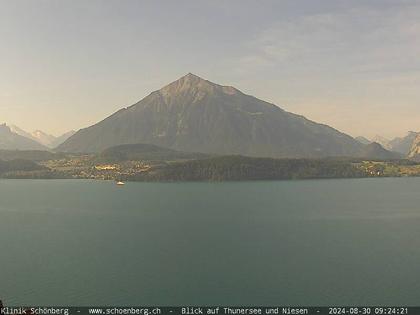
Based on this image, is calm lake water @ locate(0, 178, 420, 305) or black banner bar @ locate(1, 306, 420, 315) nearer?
black banner bar @ locate(1, 306, 420, 315)

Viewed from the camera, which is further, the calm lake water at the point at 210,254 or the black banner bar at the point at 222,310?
the calm lake water at the point at 210,254

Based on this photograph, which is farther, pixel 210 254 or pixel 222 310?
pixel 210 254

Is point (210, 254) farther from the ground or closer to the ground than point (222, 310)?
farther from the ground

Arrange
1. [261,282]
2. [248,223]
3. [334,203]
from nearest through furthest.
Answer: [261,282] < [248,223] < [334,203]

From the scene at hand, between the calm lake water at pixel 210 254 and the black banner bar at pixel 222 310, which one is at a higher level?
the calm lake water at pixel 210 254

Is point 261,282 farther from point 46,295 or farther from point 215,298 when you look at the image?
point 46,295

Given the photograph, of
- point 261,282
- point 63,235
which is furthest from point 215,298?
point 63,235

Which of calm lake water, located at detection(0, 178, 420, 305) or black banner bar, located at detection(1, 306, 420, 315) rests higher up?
calm lake water, located at detection(0, 178, 420, 305)

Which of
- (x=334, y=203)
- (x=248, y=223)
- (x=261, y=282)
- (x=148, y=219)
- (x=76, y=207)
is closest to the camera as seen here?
(x=261, y=282)
